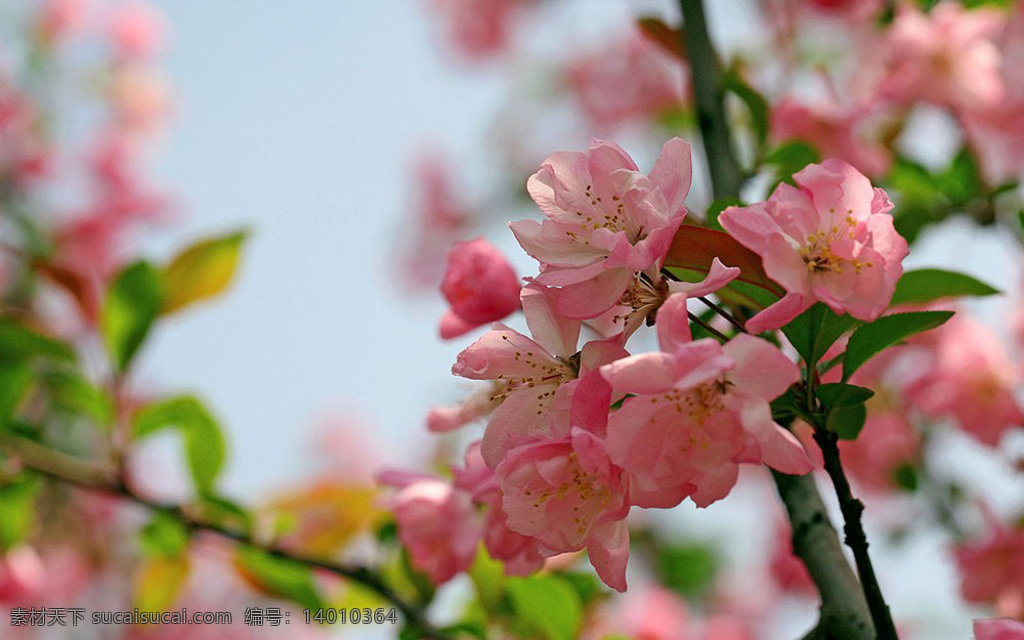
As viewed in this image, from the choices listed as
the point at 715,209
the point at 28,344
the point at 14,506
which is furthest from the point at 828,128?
the point at 14,506

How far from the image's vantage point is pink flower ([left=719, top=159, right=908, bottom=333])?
19.9 inches

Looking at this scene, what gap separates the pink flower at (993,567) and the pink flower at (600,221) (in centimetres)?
76

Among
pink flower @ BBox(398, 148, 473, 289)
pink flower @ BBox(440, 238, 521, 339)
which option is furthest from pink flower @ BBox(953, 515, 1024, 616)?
pink flower @ BBox(398, 148, 473, 289)

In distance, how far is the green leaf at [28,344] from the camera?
109 cm

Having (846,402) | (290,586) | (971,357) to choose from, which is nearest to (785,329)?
(846,402)

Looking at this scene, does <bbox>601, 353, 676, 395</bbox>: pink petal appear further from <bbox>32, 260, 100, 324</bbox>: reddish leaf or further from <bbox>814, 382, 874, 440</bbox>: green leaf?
<bbox>32, 260, 100, 324</bbox>: reddish leaf

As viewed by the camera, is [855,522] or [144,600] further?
[144,600]

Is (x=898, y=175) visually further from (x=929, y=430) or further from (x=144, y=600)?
(x=144, y=600)

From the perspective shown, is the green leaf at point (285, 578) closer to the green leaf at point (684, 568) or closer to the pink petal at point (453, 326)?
the pink petal at point (453, 326)

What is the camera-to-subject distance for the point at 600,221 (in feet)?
1.82

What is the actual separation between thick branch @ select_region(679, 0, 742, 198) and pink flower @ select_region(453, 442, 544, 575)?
381 millimetres

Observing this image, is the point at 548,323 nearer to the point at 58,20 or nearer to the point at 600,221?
the point at 600,221

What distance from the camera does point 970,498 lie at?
69.7 inches

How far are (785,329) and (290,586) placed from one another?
714 millimetres
